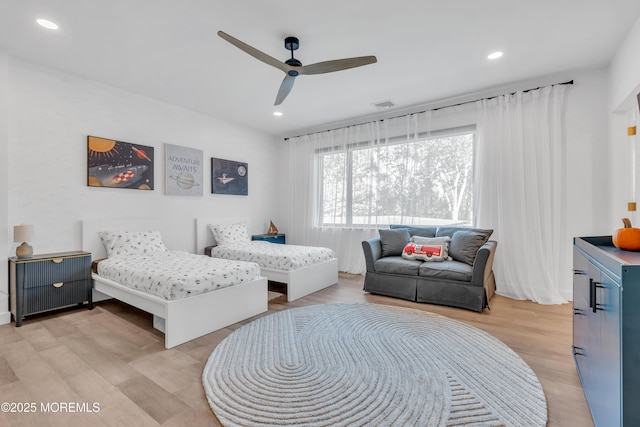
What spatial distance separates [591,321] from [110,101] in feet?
16.6

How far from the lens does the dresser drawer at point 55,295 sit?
2.93 m

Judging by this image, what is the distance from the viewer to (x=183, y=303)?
2.51 metres

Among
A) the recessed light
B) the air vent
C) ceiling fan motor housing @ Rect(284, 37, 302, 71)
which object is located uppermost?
the air vent

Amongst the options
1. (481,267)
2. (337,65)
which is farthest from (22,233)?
(481,267)

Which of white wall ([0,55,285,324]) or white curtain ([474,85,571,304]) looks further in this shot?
white curtain ([474,85,571,304])

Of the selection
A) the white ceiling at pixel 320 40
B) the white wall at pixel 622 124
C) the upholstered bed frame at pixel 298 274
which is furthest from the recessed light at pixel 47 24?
the white wall at pixel 622 124

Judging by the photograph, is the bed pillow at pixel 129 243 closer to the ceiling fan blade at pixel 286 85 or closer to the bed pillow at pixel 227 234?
the bed pillow at pixel 227 234

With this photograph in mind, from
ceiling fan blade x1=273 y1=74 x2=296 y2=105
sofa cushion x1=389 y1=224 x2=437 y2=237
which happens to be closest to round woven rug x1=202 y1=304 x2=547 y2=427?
sofa cushion x1=389 y1=224 x2=437 y2=237

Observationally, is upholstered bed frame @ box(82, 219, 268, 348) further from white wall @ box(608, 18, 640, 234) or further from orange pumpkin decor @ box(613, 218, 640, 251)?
white wall @ box(608, 18, 640, 234)

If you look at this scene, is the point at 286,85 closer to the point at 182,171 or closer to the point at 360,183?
the point at 182,171

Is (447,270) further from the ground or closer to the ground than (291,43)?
closer to the ground

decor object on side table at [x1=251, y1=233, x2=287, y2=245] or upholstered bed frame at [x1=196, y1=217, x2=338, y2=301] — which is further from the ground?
decor object on side table at [x1=251, y1=233, x2=287, y2=245]

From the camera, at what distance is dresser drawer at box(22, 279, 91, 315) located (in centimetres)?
293

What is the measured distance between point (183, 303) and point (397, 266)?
8.07 feet
